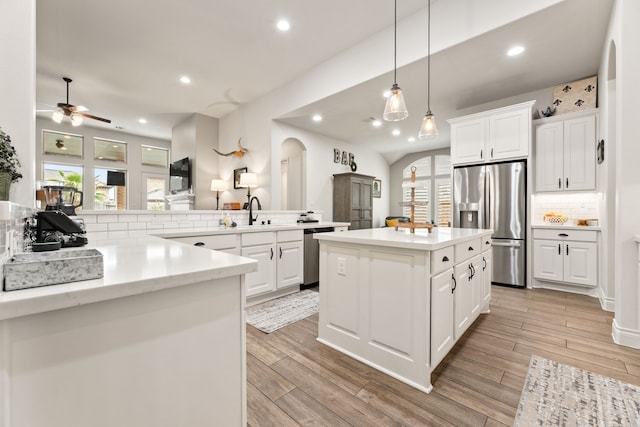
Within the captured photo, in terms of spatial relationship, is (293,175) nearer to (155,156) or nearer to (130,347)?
(155,156)

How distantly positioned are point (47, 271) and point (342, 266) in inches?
66.5

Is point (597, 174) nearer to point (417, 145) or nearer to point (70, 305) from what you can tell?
point (417, 145)

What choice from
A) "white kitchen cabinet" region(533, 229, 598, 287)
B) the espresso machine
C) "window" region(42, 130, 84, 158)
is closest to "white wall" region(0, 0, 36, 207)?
the espresso machine

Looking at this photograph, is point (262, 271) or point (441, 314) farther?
Answer: point (262, 271)

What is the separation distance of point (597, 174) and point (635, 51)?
1.88 m

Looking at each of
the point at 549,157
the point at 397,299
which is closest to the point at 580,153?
the point at 549,157

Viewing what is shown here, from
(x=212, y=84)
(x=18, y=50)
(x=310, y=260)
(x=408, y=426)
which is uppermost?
(x=212, y=84)

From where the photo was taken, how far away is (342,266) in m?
2.11

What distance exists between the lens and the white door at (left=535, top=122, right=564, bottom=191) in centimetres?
381

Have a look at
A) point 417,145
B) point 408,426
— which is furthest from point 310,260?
point 417,145

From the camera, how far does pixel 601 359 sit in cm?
202

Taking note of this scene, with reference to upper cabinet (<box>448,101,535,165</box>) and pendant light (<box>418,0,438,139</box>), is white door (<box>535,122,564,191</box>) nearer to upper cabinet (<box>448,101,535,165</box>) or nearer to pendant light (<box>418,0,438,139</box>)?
upper cabinet (<box>448,101,535,165</box>)

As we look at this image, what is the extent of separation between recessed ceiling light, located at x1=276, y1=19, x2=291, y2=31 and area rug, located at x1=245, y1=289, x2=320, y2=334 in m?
3.33

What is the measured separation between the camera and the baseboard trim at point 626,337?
2.19 metres
